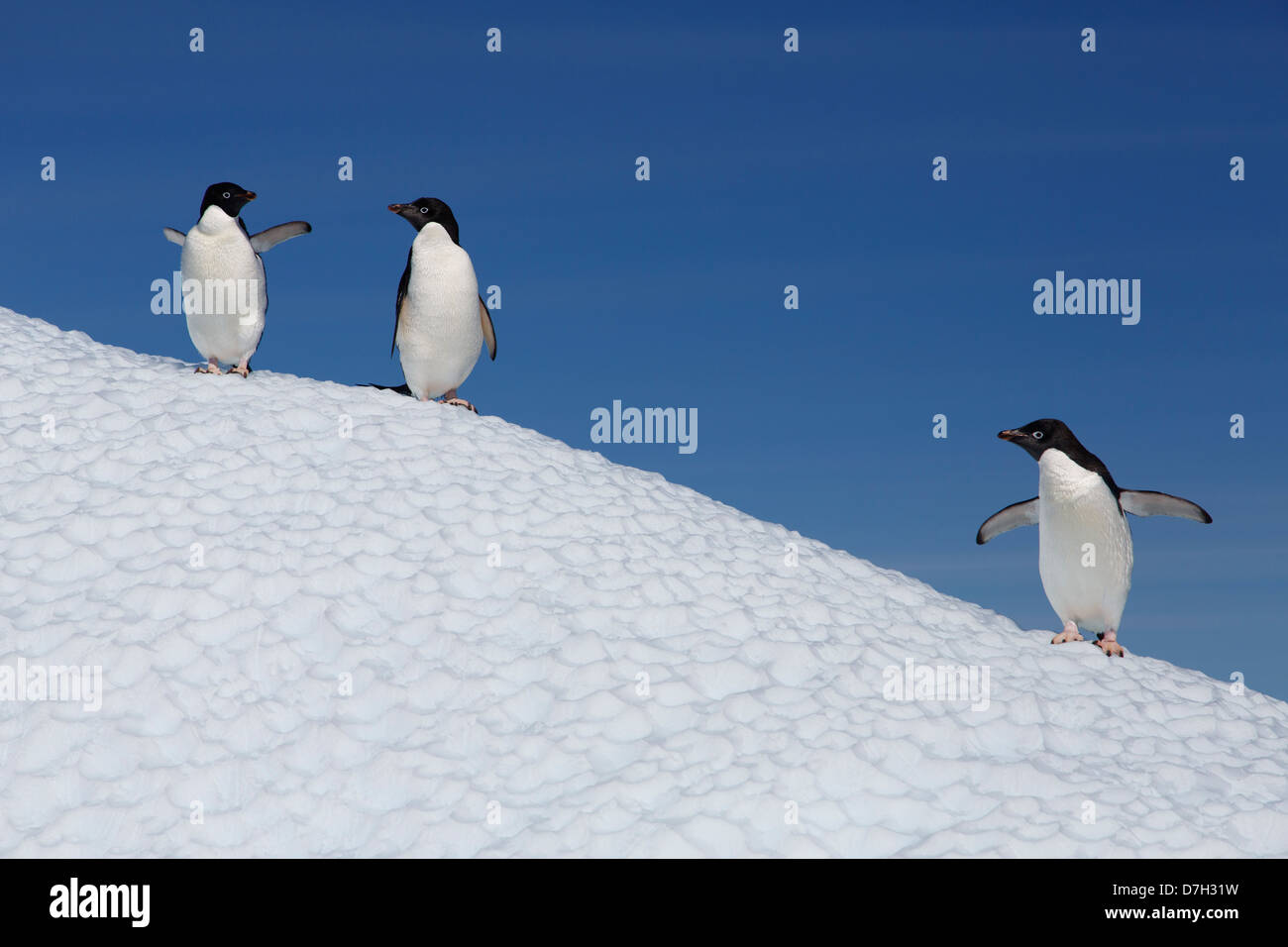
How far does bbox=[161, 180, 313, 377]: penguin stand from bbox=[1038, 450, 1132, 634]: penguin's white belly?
225 inches

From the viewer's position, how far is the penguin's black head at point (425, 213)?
27.7 ft

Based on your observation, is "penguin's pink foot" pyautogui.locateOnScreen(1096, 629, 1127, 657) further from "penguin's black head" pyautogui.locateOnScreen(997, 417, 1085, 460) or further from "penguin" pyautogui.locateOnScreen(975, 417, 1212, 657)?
"penguin's black head" pyautogui.locateOnScreen(997, 417, 1085, 460)

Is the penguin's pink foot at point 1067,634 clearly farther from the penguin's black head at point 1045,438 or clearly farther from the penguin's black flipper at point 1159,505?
the penguin's black head at point 1045,438

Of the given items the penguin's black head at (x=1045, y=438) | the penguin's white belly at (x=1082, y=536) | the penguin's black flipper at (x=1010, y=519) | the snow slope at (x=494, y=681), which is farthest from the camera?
the penguin's black flipper at (x=1010, y=519)

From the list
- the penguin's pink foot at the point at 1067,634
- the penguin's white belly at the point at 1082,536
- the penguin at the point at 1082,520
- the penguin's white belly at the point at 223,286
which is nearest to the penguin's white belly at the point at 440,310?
the penguin's white belly at the point at 223,286

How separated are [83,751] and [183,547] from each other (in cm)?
174

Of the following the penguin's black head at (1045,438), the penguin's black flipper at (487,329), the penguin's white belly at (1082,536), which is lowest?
the penguin's white belly at (1082,536)

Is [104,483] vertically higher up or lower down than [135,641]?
higher up

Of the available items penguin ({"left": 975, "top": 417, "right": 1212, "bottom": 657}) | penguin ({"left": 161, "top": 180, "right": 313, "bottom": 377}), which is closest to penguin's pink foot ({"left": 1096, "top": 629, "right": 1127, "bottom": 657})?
penguin ({"left": 975, "top": 417, "right": 1212, "bottom": 657})

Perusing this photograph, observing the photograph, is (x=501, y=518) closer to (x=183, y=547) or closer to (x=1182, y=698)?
(x=183, y=547)

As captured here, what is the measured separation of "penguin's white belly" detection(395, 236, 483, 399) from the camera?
8.32m

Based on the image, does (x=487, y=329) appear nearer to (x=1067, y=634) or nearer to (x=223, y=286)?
(x=223, y=286)

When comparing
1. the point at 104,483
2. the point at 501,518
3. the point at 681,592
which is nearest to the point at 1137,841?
the point at 681,592
